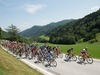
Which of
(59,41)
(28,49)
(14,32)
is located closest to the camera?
(28,49)

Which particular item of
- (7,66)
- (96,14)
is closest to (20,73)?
(7,66)

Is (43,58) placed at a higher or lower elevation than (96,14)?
lower

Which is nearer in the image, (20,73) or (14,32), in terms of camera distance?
(20,73)

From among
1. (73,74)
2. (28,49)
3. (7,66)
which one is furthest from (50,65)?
(28,49)

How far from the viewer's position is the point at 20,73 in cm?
1364

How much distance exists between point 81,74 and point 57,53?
539 inches

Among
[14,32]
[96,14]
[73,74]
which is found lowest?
Result: [73,74]

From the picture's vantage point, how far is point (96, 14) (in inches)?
6102

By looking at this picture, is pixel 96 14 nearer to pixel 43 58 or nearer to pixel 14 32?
pixel 14 32

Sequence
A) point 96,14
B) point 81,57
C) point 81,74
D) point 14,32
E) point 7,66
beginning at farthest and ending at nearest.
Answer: point 96,14 < point 14,32 < point 81,57 < point 81,74 < point 7,66

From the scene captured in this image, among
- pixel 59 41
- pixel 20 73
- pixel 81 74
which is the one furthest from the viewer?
pixel 59 41

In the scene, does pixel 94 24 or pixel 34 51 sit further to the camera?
pixel 94 24

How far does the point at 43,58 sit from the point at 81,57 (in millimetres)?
A: 4176

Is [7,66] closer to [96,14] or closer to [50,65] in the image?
[50,65]
